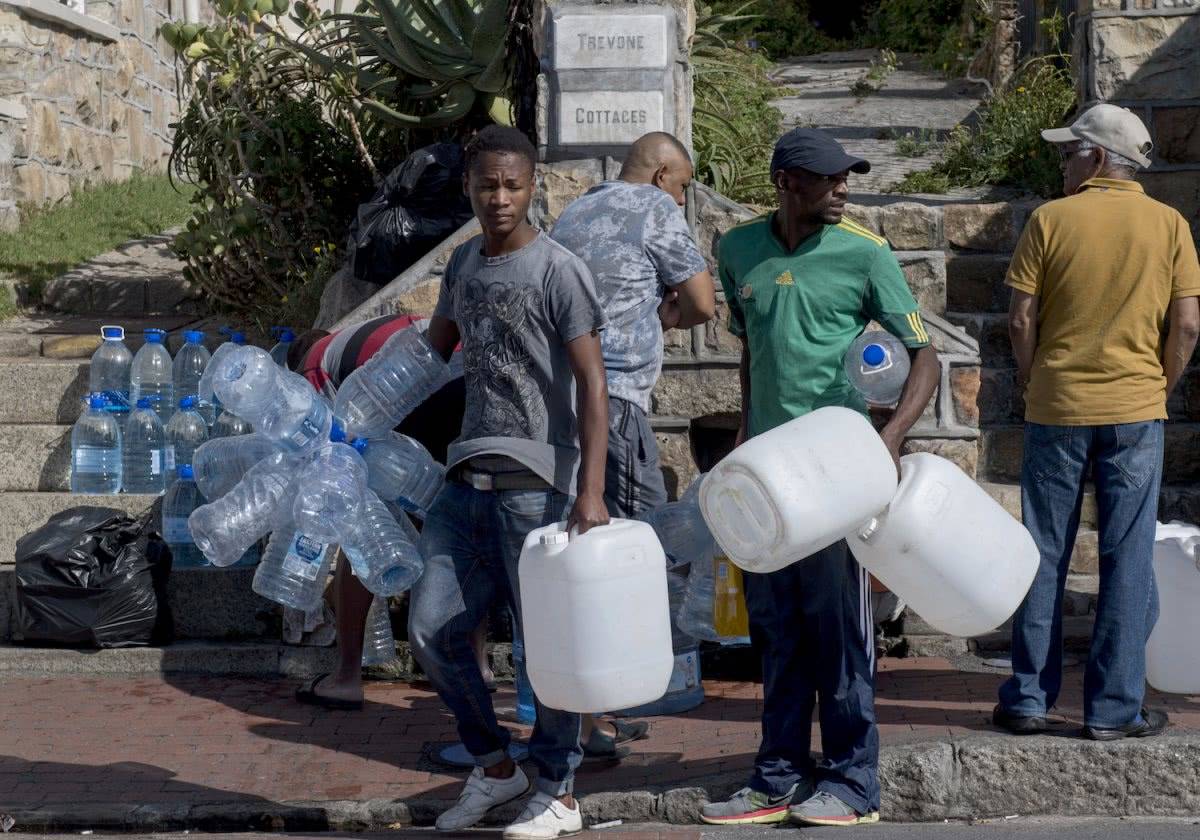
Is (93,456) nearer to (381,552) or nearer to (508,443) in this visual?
(381,552)

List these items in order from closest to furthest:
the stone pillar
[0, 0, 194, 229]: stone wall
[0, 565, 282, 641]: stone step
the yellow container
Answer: the yellow container < [0, 565, 282, 641]: stone step < the stone pillar < [0, 0, 194, 229]: stone wall

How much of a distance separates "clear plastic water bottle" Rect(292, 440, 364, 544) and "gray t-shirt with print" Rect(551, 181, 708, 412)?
993 mm

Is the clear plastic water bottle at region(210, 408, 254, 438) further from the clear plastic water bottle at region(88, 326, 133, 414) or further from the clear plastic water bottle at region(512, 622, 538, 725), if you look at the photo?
the clear plastic water bottle at region(512, 622, 538, 725)

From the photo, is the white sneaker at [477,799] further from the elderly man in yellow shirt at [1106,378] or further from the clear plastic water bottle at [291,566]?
the elderly man in yellow shirt at [1106,378]

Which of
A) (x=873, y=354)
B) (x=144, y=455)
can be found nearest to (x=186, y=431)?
(x=144, y=455)

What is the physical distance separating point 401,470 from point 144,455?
1999 millimetres

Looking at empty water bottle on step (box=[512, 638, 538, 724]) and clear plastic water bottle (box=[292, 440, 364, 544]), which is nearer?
empty water bottle on step (box=[512, 638, 538, 724])

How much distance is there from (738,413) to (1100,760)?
85.5 inches

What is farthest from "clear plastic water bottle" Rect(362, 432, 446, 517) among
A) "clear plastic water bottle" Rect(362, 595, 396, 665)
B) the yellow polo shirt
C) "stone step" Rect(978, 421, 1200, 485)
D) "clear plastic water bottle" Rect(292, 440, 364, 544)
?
"stone step" Rect(978, 421, 1200, 485)

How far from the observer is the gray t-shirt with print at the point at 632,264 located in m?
5.13

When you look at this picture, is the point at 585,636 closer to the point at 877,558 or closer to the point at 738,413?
the point at 877,558

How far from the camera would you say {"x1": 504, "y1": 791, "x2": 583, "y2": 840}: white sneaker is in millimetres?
4500

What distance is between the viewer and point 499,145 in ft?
14.7

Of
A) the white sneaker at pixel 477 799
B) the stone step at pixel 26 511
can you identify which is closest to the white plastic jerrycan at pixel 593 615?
the white sneaker at pixel 477 799
